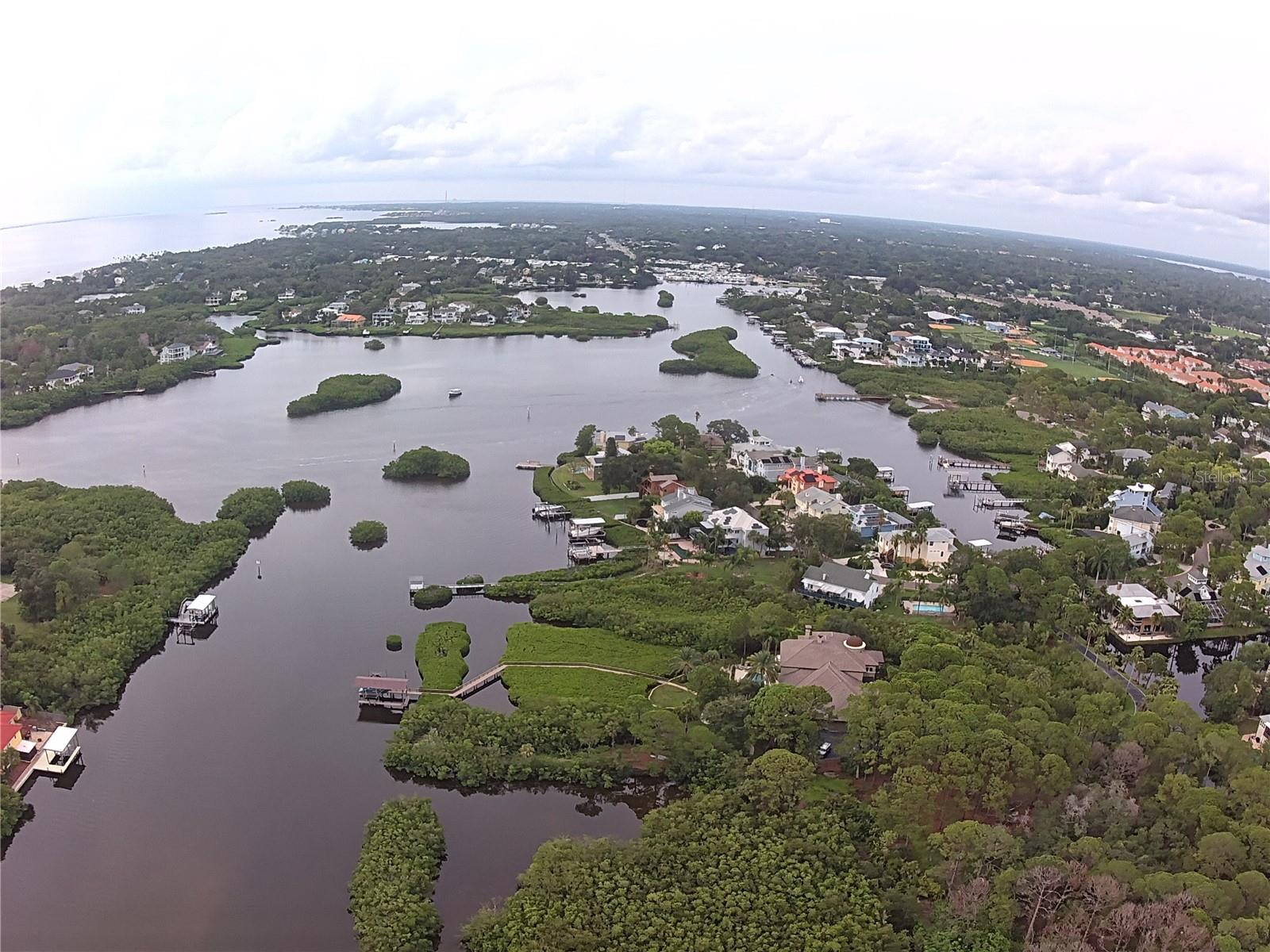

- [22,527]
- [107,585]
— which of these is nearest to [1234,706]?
[107,585]

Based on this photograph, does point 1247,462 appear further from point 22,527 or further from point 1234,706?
point 22,527

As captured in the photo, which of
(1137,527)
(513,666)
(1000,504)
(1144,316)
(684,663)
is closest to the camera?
(684,663)

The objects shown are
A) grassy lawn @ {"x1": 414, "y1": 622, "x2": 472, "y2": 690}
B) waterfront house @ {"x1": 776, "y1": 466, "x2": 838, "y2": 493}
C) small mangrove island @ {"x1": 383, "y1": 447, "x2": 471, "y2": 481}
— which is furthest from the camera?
small mangrove island @ {"x1": 383, "y1": 447, "x2": 471, "y2": 481}

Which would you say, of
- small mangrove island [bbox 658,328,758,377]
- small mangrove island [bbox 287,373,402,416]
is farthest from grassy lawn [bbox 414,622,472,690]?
small mangrove island [bbox 658,328,758,377]

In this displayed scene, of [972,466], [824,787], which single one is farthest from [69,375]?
[824,787]

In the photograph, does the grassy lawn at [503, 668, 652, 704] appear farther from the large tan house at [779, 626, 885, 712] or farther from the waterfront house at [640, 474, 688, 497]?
the waterfront house at [640, 474, 688, 497]

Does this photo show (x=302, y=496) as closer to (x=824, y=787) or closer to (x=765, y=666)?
(x=765, y=666)
